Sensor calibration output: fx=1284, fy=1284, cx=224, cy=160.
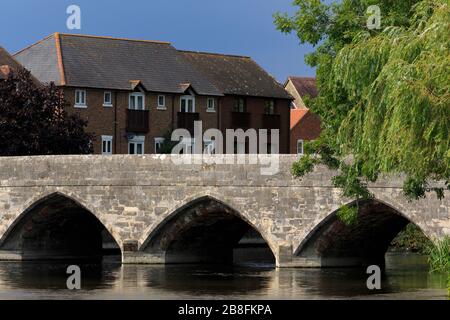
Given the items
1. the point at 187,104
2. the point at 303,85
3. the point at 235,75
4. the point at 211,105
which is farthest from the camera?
the point at 303,85

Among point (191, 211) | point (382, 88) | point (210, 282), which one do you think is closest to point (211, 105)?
point (191, 211)

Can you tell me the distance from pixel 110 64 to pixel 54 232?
20833 millimetres

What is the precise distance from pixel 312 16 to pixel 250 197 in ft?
29.3

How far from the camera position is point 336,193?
3562 centimetres

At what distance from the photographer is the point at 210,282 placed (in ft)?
112

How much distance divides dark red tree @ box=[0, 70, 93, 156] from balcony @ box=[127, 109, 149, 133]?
27.0 feet

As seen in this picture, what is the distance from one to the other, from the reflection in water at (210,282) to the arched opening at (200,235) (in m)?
0.94

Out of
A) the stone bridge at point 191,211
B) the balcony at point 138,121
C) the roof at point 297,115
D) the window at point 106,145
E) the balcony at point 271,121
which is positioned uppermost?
the roof at point 297,115

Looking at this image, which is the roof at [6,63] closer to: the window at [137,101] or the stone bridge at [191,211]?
the window at [137,101]

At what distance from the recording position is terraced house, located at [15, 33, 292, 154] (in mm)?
61688

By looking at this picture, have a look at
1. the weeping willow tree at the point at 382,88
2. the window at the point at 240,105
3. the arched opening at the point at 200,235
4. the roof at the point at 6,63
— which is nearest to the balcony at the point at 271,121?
the window at the point at 240,105

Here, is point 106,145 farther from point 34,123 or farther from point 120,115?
point 34,123

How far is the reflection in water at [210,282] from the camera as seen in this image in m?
30.4

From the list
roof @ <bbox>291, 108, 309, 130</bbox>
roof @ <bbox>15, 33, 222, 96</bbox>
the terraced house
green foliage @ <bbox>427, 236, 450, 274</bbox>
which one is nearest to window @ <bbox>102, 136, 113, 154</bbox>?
the terraced house
